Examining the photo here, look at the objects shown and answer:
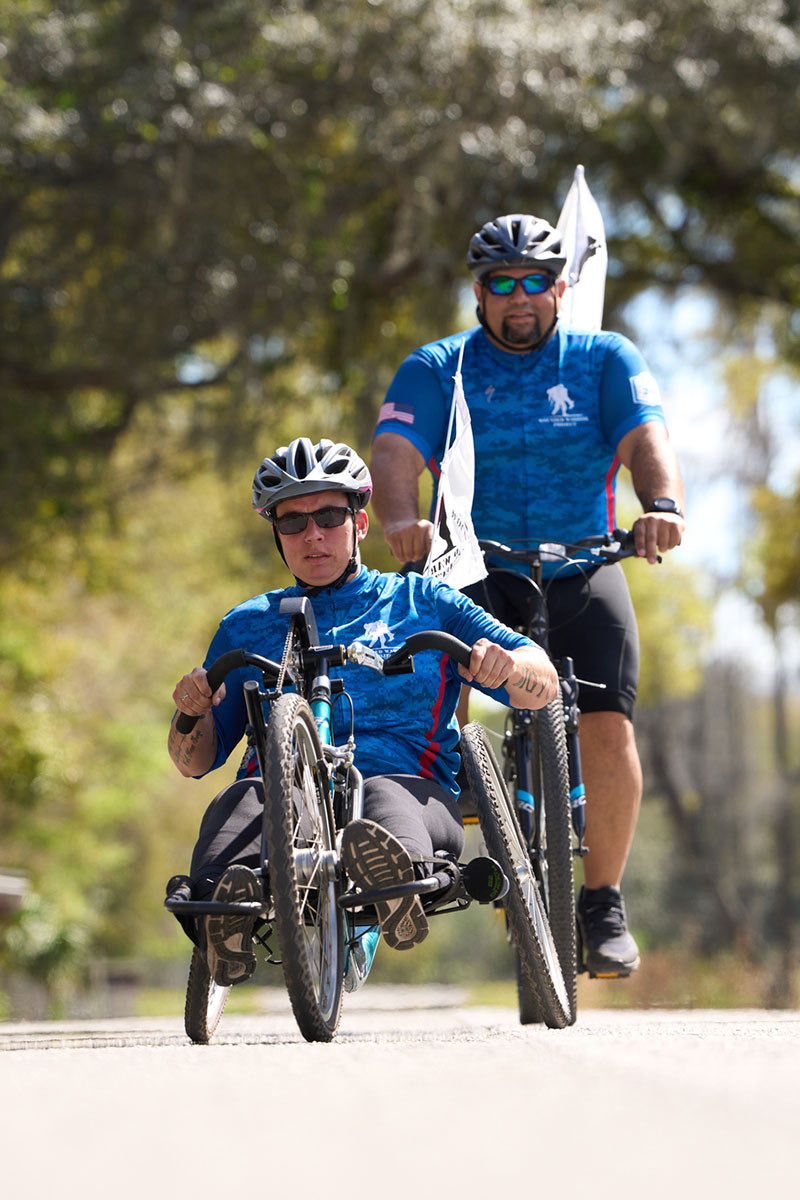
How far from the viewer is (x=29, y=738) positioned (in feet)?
60.7

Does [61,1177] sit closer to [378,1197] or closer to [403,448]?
[378,1197]

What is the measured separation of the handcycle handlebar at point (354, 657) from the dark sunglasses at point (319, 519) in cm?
38

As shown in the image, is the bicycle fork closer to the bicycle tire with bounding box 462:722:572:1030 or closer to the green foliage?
the bicycle tire with bounding box 462:722:572:1030

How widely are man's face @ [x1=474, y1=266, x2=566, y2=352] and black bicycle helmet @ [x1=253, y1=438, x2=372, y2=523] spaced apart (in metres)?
1.16

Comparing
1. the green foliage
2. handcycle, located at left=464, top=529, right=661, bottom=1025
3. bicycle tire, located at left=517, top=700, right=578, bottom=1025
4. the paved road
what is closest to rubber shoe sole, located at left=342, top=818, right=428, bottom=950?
the paved road

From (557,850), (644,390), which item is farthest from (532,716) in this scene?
(644,390)

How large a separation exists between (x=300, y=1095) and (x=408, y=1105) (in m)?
0.21

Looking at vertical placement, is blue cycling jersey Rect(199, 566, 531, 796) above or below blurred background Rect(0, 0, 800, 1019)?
below

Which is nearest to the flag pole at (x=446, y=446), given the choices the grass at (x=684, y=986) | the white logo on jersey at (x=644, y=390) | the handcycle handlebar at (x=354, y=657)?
the white logo on jersey at (x=644, y=390)

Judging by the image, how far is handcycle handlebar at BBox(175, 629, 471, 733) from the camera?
4051mm

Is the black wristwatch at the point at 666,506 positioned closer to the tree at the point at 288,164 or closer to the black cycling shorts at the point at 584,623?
the black cycling shorts at the point at 584,623

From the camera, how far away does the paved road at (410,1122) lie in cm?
201

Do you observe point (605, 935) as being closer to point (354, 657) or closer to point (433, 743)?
point (433, 743)

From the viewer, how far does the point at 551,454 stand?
5.34m
